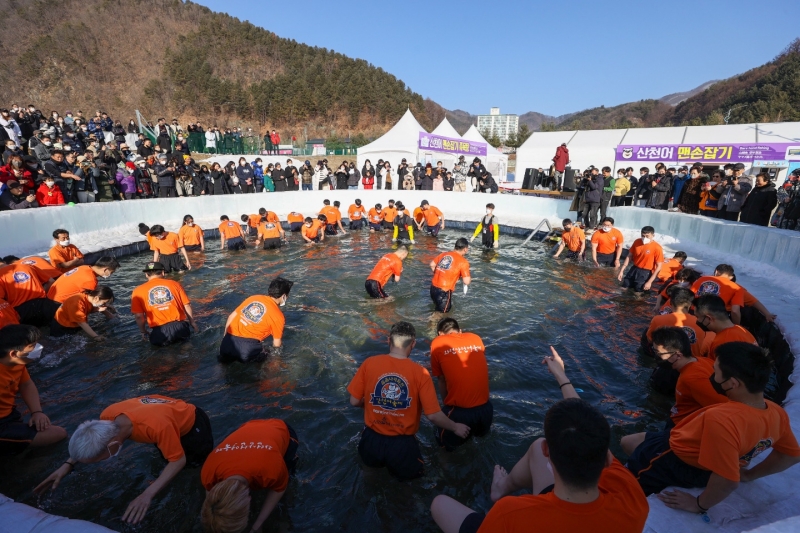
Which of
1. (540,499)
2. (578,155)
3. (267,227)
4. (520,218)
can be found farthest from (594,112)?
(540,499)

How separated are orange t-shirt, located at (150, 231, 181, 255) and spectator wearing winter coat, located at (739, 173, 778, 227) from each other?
13681mm

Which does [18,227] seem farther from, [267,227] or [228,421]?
[228,421]

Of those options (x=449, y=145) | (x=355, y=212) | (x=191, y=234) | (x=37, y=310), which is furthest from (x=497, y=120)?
(x=37, y=310)

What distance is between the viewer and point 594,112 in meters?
130

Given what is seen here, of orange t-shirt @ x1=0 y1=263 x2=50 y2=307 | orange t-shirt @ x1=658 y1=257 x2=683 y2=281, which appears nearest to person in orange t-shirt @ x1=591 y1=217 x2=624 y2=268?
orange t-shirt @ x1=658 y1=257 x2=683 y2=281

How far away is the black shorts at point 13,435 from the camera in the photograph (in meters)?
3.75

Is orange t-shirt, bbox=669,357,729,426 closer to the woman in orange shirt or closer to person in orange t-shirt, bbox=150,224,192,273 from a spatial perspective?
the woman in orange shirt

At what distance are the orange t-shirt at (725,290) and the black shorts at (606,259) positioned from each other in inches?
177

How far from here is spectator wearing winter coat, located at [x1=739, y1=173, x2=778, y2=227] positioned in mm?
9664

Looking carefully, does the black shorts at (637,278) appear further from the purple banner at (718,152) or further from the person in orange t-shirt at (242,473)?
the purple banner at (718,152)

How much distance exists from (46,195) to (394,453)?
13.6 metres

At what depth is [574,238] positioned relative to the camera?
36.9ft

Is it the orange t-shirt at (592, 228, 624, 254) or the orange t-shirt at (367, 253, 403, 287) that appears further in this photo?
the orange t-shirt at (592, 228, 624, 254)

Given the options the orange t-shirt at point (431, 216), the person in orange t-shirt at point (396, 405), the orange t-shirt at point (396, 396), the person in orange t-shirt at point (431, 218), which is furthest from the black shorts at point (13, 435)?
the orange t-shirt at point (431, 216)
